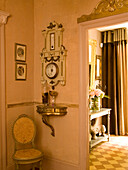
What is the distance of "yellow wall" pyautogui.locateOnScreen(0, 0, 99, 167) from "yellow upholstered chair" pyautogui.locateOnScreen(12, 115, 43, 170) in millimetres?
175

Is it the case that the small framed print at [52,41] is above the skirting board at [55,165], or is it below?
above

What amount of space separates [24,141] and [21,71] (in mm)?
1170

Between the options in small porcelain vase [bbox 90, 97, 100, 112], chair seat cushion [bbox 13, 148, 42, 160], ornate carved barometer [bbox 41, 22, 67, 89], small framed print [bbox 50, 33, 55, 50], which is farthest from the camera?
small porcelain vase [bbox 90, 97, 100, 112]

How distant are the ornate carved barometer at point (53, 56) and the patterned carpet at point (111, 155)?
5.65 ft

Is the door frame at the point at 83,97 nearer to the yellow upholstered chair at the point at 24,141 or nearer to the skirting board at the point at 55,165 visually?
the skirting board at the point at 55,165

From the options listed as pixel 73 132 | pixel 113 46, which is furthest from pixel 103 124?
pixel 73 132

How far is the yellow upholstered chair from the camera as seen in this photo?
3.03 m

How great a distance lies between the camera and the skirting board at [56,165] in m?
3.41

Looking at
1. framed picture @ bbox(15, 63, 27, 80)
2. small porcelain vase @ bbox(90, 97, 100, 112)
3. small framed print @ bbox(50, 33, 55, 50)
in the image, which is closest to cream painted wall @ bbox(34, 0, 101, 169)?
small framed print @ bbox(50, 33, 55, 50)

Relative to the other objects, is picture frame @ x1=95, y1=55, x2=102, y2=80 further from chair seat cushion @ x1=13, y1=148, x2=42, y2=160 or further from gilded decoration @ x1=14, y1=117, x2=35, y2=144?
chair seat cushion @ x1=13, y1=148, x2=42, y2=160

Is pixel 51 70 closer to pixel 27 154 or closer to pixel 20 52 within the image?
pixel 20 52

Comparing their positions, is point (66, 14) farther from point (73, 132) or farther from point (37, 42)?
point (73, 132)

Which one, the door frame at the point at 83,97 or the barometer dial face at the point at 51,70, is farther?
the barometer dial face at the point at 51,70

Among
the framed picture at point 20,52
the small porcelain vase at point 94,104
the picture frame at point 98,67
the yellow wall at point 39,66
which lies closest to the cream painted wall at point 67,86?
the yellow wall at point 39,66
